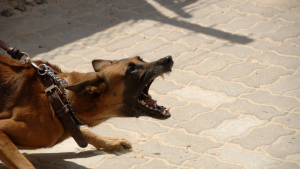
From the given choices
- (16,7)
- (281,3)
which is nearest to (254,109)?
(281,3)

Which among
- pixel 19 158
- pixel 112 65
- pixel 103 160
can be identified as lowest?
pixel 103 160

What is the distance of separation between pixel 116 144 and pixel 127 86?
910 millimetres

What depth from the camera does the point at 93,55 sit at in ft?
21.6

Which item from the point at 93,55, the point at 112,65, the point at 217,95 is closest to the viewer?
the point at 112,65

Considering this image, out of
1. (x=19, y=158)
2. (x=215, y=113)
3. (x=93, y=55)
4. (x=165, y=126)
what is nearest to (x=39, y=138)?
(x=19, y=158)

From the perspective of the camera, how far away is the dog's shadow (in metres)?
4.02

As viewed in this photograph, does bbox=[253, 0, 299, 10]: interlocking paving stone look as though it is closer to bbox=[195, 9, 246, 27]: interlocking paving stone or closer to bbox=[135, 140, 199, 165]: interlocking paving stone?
bbox=[195, 9, 246, 27]: interlocking paving stone

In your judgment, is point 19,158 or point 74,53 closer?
point 19,158

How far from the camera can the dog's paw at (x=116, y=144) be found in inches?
168

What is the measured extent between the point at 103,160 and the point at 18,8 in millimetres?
5309

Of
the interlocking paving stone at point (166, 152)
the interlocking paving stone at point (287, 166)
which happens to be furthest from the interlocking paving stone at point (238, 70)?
the interlocking paving stone at point (287, 166)

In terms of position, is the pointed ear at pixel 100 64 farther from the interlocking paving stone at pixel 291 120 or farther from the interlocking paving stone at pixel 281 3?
the interlocking paving stone at pixel 281 3

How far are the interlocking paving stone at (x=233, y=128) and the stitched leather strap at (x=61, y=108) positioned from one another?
1.65 meters

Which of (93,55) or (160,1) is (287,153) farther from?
(160,1)
